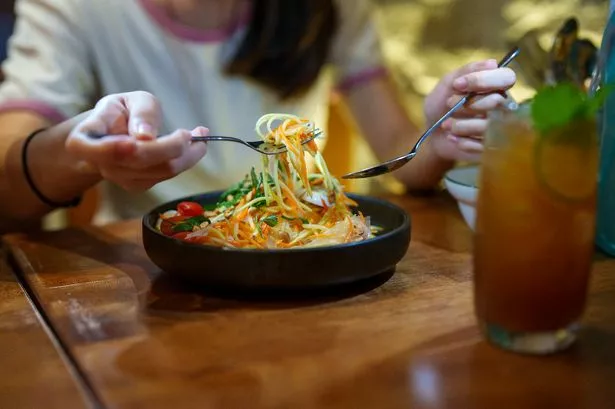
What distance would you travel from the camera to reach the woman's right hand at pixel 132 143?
749 millimetres

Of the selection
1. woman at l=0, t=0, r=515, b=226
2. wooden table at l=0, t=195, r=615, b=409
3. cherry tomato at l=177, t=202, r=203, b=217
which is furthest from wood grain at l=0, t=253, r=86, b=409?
woman at l=0, t=0, r=515, b=226

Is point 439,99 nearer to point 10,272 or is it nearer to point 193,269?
point 193,269

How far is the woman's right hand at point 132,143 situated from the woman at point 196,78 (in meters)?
0.27

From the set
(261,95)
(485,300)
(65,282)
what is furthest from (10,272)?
(261,95)

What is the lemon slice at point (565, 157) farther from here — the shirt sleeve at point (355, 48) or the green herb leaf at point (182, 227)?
the shirt sleeve at point (355, 48)

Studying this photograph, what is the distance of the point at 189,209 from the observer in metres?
0.95

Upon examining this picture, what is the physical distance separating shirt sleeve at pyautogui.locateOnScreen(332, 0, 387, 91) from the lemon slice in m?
1.15

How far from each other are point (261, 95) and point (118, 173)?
2.72 ft

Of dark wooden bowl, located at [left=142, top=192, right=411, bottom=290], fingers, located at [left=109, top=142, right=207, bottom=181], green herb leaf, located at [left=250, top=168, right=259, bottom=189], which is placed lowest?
dark wooden bowl, located at [left=142, top=192, right=411, bottom=290]

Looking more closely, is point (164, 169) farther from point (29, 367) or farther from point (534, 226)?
point (534, 226)

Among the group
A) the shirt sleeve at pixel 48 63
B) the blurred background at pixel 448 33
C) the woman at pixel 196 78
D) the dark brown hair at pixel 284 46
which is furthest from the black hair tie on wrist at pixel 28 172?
the blurred background at pixel 448 33


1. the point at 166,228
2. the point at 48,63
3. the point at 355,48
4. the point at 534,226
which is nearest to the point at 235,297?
the point at 166,228

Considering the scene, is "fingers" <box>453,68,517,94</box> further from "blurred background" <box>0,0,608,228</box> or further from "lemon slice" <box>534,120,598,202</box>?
"blurred background" <box>0,0,608,228</box>

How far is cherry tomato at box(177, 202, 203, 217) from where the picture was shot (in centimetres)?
95
